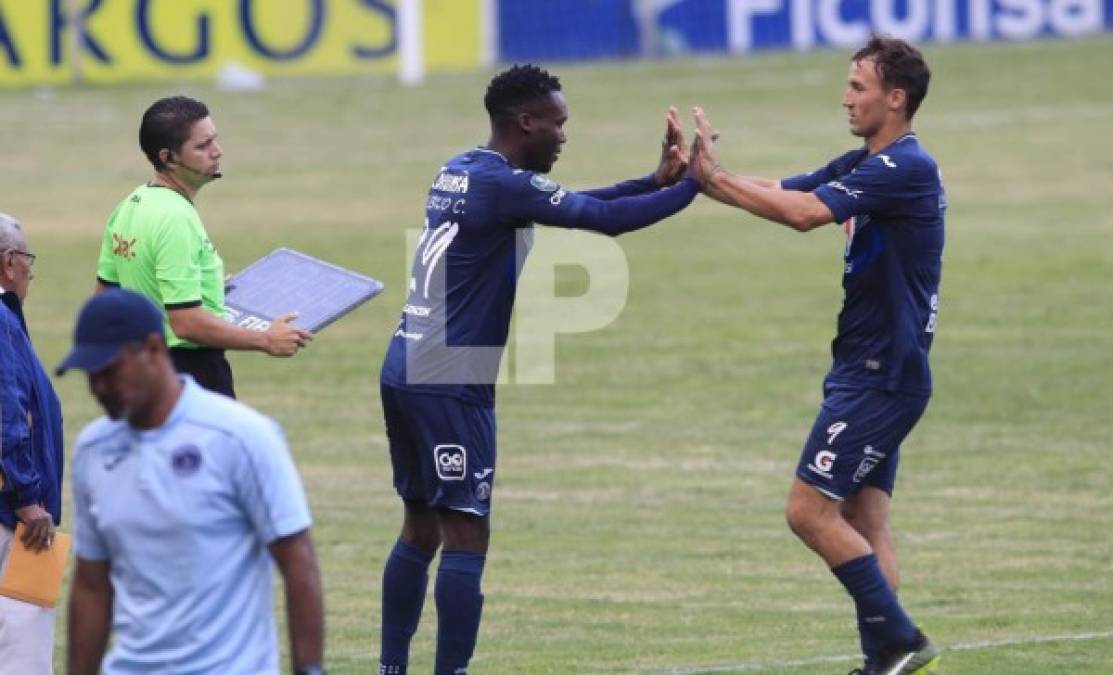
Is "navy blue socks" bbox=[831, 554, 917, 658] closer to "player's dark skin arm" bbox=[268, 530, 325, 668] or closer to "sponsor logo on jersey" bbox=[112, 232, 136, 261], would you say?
"sponsor logo on jersey" bbox=[112, 232, 136, 261]

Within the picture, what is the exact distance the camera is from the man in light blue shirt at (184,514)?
7.01 metres

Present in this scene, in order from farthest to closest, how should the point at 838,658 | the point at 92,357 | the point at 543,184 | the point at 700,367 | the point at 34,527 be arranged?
the point at 700,367
the point at 838,658
the point at 543,184
the point at 34,527
the point at 92,357

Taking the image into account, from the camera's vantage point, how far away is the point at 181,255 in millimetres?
10352

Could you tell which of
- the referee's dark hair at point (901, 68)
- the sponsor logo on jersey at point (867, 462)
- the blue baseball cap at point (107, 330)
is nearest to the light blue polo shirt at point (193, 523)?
the blue baseball cap at point (107, 330)

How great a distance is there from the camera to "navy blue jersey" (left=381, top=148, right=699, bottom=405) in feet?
33.6

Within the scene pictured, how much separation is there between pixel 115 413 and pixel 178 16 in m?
40.6

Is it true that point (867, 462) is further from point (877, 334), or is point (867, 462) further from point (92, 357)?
point (92, 357)

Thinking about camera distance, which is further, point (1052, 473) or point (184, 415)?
point (1052, 473)

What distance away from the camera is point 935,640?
12.3m

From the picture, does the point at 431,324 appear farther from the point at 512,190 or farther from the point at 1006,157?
the point at 1006,157

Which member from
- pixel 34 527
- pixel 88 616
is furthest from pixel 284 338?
pixel 88 616

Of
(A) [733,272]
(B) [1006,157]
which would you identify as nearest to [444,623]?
(A) [733,272]

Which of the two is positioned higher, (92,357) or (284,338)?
(92,357)

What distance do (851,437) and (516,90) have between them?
2.02m
